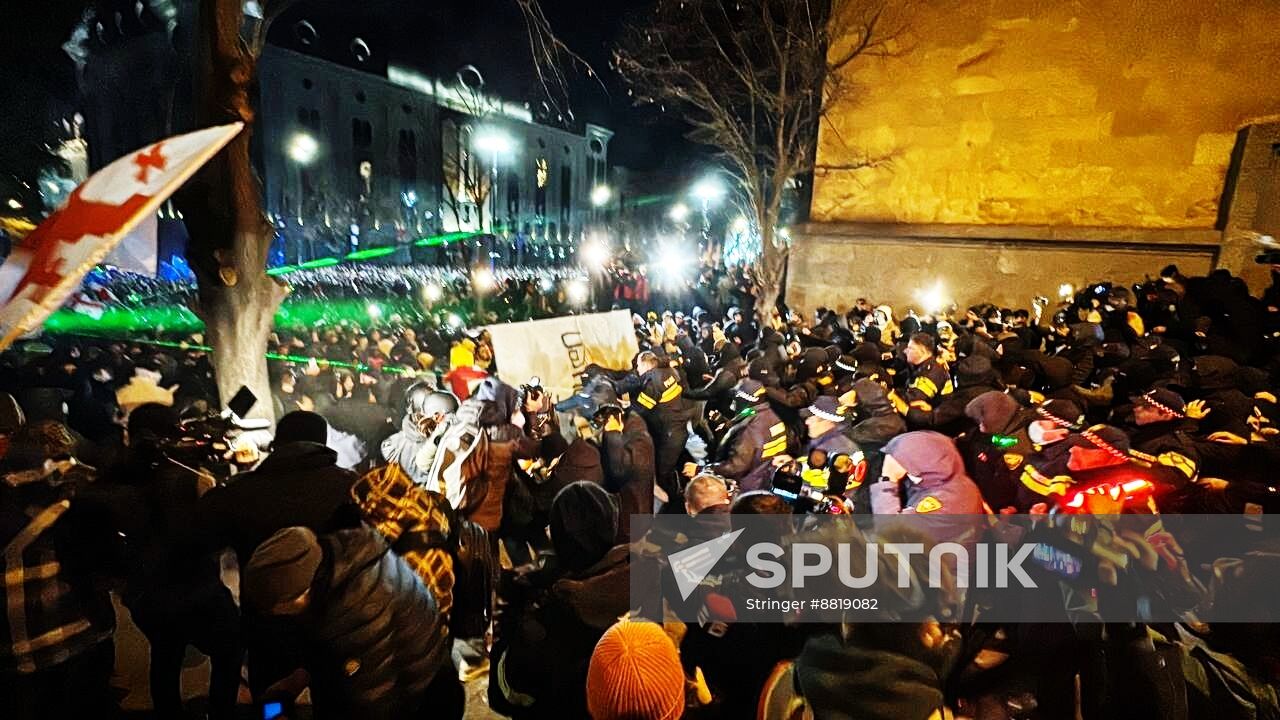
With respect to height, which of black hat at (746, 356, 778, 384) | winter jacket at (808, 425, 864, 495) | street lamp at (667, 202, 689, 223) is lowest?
winter jacket at (808, 425, 864, 495)

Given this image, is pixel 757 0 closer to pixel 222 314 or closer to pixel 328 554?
pixel 222 314

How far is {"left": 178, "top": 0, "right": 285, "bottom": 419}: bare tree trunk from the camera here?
14.9 ft

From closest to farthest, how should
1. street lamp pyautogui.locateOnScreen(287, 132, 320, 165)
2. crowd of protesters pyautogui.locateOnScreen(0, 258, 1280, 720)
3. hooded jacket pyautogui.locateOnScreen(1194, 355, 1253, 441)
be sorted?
crowd of protesters pyautogui.locateOnScreen(0, 258, 1280, 720)
hooded jacket pyautogui.locateOnScreen(1194, 355, 1253, 441)
street lamp pyautogui.locateOnScreen(287, 132, 320, 165)

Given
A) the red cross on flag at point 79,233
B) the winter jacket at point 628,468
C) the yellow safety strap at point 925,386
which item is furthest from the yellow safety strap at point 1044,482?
the red cross on flag at point 79,233

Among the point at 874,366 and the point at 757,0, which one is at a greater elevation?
the point at 757,0

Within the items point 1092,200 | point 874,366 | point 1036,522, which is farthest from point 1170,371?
point 1092,200

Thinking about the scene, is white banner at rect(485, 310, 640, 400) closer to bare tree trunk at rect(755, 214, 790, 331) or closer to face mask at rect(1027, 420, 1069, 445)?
bare tree trunk at rect(755, 214, 790, 331)

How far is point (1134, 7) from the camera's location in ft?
35.1

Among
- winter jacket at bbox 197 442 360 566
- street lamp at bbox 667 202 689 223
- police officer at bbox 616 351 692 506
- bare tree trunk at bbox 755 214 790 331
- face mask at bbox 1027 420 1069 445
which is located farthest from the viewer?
street lamp at bbox 667 202 689 223

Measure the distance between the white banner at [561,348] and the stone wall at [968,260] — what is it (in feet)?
19.9

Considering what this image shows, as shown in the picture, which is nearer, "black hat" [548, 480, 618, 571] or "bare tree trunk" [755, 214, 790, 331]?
"black hat" [548, 480, 618, 571]

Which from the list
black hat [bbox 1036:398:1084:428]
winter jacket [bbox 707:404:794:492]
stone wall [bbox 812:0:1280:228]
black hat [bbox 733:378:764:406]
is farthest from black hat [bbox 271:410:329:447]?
stone wall [bbox 812:0:1280:228]

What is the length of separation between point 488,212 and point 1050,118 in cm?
4805

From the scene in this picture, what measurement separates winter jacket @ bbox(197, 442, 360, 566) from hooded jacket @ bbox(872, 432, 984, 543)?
3.33 metres
